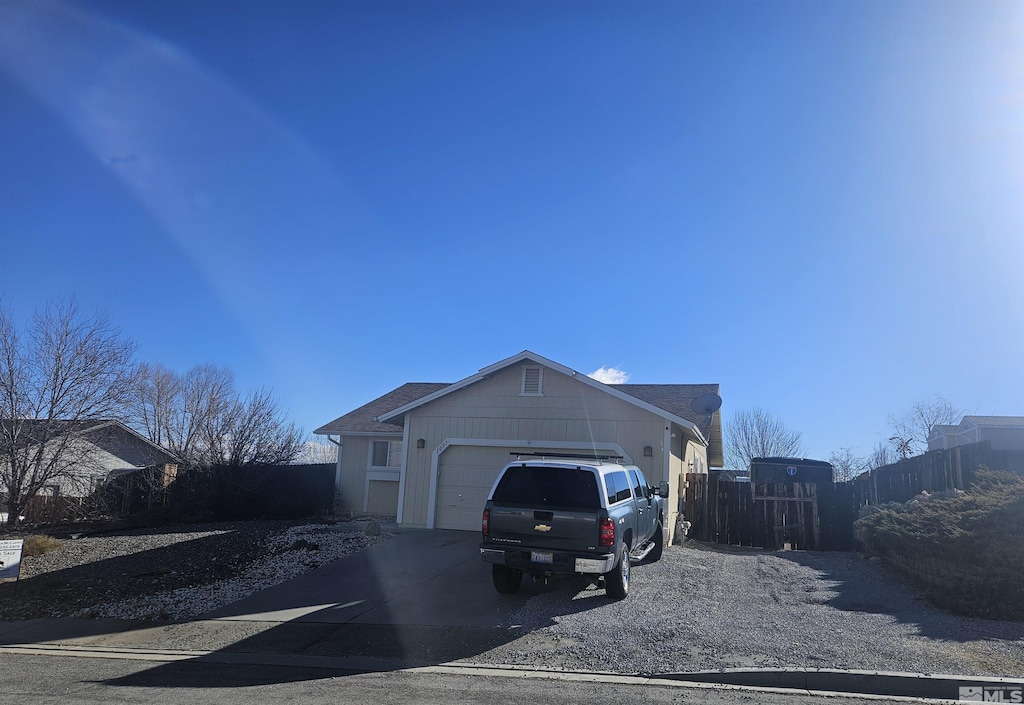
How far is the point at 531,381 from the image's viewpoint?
16781 millimetres

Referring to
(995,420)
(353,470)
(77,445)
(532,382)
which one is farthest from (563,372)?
(995,420)

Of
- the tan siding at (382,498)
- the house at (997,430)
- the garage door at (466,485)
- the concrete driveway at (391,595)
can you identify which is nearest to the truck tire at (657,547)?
the concrete driveway at (391,595)

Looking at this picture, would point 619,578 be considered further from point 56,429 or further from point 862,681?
point 56,429

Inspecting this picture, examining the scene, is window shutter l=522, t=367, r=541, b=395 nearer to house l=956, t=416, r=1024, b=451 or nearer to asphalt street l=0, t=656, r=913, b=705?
asphalt street l=0, t=656, r=913, b=705

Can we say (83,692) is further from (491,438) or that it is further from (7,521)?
(7,521)

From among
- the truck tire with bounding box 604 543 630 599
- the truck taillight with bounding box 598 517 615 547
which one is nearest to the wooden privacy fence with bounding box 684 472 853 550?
the truck tire with bounding box 604 543 630 599

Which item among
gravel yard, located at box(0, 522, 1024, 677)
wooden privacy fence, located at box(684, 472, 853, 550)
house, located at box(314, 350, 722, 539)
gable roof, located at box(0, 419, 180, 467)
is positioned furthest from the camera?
gable roof, located at box(0, 419, 180, 467)

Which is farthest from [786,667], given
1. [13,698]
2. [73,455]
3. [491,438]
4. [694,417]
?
[73,455]

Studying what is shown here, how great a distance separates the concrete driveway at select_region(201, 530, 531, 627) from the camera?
9.16m

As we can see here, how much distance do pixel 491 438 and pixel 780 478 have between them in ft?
31.5

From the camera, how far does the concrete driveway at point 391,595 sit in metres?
9.16

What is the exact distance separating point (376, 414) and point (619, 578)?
1516 centimetres

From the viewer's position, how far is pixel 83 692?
256 inches
